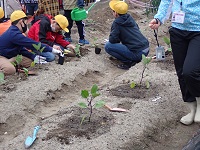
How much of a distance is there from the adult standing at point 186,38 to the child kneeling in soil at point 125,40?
8.81ft

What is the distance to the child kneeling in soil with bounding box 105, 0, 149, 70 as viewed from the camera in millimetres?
6449

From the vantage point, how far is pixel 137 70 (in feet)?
19.1

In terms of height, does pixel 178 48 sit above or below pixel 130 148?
above

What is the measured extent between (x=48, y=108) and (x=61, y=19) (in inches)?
75.0

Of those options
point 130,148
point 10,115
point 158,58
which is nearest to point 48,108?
point 10,115

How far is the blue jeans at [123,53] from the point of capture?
22.0 feet

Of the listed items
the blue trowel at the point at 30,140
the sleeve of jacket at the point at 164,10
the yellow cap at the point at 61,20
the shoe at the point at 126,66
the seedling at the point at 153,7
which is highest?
the sleeve of jacket at the point at 164,10

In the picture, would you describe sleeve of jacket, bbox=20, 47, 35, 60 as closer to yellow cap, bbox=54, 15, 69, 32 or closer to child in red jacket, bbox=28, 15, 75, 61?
child in red jacket, bbox=28, 15, 75, 61

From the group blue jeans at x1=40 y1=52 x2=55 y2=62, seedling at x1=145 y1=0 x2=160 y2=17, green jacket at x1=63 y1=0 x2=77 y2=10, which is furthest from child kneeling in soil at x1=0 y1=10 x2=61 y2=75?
seedling at x1=145 y1=0 x2=160 y2=17

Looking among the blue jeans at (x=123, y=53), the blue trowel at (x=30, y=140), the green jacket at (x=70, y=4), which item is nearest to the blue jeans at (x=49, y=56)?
the blue jeans at (x=123, y=53)

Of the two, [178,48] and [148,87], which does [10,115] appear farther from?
[178,48]

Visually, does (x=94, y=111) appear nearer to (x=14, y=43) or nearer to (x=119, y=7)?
(x=14, y=43)

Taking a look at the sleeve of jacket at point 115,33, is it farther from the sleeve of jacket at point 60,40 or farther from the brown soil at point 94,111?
the sleeve of jacket at point 60,40

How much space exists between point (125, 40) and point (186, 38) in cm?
306
